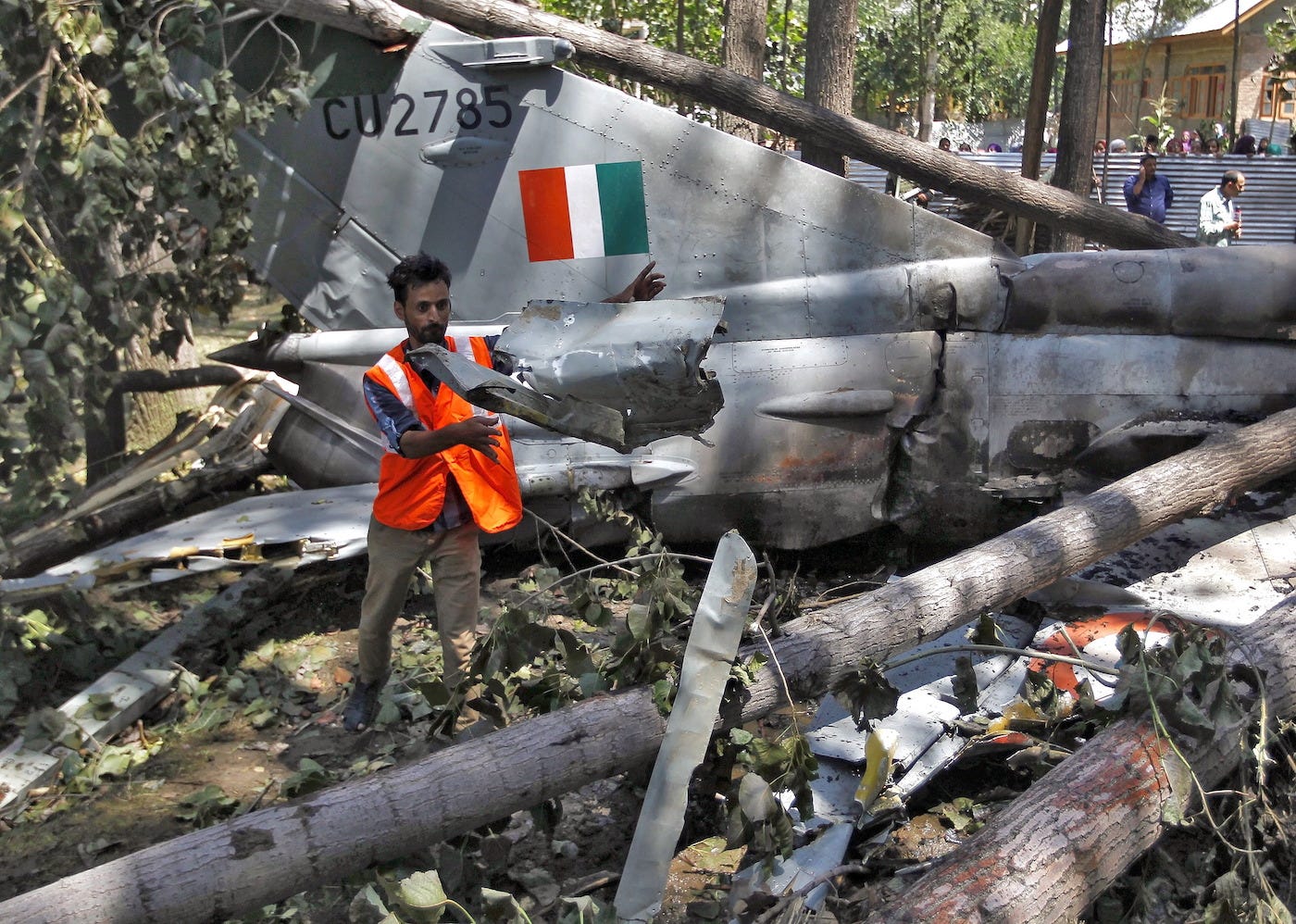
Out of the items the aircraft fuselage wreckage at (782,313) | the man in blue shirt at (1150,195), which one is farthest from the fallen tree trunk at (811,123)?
the man in blue shirt at (1150,195)

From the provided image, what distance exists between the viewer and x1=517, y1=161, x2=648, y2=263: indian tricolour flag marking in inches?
204

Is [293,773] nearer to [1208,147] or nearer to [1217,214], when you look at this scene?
[1217,214]

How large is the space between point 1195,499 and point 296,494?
3829mm

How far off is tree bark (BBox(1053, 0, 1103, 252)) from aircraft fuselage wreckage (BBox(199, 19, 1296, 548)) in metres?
3.09

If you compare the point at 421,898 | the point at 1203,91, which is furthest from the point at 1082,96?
the point at 1203,91

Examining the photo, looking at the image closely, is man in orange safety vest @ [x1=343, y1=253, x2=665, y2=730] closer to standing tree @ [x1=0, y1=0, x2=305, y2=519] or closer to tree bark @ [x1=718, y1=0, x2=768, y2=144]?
standing tree @ [x1=0, y1=0, x2=305, y2=519]

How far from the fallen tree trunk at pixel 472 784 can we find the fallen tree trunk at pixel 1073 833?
0.06 metres

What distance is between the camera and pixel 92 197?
418 cm

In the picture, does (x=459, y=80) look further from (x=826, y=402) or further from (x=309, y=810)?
(x=309, y=810)

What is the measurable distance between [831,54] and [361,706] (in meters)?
5.52

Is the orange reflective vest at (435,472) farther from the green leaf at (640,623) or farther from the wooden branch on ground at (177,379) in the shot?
the wooden branch on ground at (177,379)

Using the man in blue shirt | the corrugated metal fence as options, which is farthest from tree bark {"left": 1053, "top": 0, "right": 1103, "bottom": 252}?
the corrugated metal fence

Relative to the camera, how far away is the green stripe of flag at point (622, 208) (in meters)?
5.16

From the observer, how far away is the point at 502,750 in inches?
103
